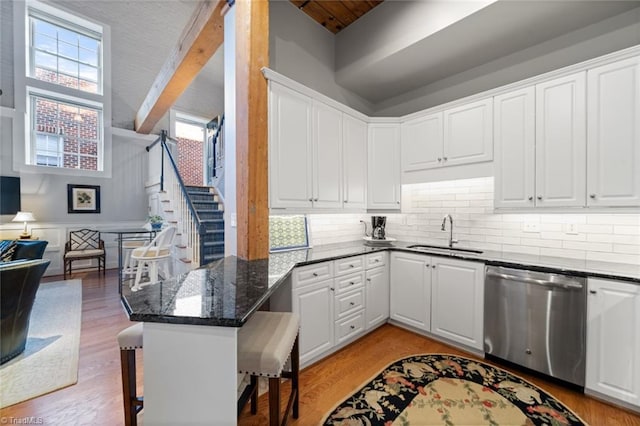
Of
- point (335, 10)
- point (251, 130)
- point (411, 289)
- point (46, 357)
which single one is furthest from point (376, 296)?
point (335, 10)

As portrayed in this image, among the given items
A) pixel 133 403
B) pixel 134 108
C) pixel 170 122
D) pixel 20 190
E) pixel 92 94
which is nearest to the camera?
pixel 133 403

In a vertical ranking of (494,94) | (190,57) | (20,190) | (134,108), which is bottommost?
(20,190)

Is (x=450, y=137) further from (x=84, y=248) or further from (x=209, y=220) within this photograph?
(x=84, y=248)

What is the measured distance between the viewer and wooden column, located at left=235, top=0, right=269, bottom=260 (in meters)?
2.08

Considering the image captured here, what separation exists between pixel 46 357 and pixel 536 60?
5.40 m

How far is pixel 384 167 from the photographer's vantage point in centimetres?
336

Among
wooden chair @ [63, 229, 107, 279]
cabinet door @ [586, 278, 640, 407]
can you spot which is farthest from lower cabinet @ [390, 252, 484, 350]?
wooden chair @ [63, 229, 107, 279]

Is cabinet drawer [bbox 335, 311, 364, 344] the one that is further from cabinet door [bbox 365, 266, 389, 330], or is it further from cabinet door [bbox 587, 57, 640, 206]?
cabinet door [bbox 587, 57, 640, 206]

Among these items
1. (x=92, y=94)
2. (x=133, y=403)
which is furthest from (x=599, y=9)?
(x=92, y=94)

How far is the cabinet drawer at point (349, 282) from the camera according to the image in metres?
2.52

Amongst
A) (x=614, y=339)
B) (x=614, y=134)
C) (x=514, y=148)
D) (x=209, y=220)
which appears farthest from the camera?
(x=209, y=220)

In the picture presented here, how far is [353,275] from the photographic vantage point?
2658 millimetres

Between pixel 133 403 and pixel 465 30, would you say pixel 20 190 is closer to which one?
pixel 133 403

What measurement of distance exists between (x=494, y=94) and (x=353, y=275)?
2.27 metres
